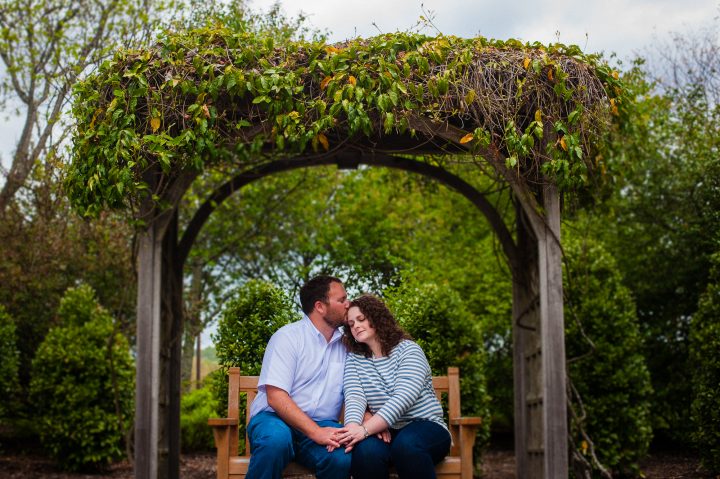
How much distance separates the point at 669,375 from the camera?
890 cm

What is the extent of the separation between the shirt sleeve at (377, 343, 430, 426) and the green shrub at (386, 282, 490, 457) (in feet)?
4.60

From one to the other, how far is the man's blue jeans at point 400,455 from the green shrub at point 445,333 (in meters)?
1.60

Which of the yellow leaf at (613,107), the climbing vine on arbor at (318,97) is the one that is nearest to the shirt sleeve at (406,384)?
the climbing vine on arbor at (318,97)

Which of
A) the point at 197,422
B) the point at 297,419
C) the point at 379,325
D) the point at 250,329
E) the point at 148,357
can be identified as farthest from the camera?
the point at 197,422

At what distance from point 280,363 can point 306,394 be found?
21 centimetres

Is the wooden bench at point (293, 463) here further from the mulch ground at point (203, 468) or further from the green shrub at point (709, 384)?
the mulch ground at point (203, 468)

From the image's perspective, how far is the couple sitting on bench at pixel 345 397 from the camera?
12.6 feet

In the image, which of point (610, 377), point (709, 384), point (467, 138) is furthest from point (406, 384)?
point (610, 377)

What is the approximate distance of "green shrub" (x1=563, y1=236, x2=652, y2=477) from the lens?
23.9 feet

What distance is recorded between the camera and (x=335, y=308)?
13.9 feet

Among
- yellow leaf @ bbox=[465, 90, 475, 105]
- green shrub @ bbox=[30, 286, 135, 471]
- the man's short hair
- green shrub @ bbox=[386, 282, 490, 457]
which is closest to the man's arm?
the man's short hair

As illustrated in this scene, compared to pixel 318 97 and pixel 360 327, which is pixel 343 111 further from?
pixel 360 327

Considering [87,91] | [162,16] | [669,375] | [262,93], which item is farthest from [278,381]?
[162,16]

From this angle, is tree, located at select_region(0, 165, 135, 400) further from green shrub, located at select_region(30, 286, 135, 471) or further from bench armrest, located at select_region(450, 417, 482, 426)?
bench armrest, located at select_region(450, 417, 482, 426)
